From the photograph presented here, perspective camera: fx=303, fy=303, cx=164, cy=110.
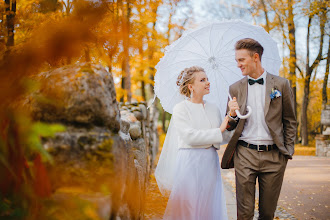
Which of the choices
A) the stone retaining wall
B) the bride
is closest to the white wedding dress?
the bride

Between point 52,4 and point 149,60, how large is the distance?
855 cm

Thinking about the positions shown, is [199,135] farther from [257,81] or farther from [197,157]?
[257,81]

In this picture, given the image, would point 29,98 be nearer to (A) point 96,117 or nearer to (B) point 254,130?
(A) point 96,117

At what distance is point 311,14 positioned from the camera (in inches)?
534

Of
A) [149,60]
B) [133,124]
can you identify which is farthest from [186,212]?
[149,60]

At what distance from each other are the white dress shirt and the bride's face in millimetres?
471

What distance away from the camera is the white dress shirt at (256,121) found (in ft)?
10.5

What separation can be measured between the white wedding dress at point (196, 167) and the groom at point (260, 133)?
255 mm

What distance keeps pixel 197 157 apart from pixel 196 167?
11 centimetres

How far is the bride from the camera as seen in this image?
3.33 meters

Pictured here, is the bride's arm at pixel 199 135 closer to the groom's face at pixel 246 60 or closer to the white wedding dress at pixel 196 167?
the white wedding dress at pixel 196 167

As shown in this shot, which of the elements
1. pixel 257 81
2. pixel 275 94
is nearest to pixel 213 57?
pixel 257 81

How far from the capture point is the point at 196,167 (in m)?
3.40

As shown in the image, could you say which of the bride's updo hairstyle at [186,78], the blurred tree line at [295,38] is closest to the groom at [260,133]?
the bride's updo hairstyle at [186,78]
